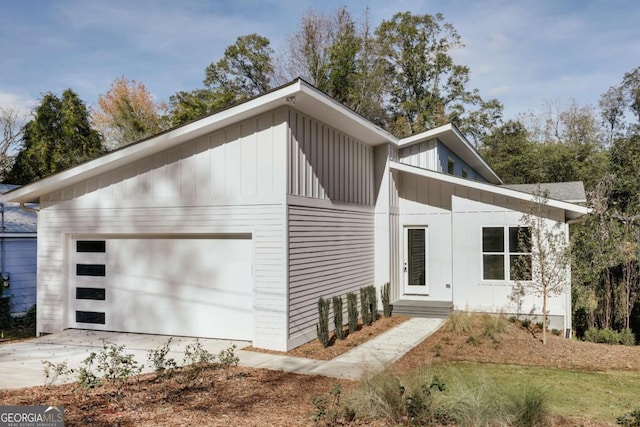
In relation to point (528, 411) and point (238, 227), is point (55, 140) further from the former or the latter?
point (528, 411)

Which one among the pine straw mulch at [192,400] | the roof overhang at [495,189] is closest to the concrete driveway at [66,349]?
the pine straw mulch at [192,400]

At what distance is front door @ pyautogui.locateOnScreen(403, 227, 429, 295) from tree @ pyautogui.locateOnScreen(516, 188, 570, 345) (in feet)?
9.08

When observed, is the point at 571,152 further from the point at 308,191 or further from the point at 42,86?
the point at 42,86

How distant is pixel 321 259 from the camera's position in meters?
9.84

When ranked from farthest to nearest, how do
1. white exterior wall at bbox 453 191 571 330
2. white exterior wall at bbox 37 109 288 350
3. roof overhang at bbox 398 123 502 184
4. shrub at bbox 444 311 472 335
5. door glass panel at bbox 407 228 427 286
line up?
1. roof overhang at bbox 398 123 502 184
2. door glass panel at bbox 407 228 427 286
3. white exterior wall at bbox 453 191 571 330
4. shrub at bbox 444 311 472 335
5. white exterior wall at bbox 37 109 288 350

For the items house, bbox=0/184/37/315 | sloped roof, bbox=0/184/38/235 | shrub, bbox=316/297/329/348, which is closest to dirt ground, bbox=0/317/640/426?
shrub, bbox=316/297/329/348

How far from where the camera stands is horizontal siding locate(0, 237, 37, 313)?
41.9 ft

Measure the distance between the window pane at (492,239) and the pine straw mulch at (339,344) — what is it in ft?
10.0

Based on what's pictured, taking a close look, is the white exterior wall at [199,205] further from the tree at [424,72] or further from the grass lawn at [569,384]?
the tree at [424,72]

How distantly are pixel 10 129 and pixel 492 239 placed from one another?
29.8 meters

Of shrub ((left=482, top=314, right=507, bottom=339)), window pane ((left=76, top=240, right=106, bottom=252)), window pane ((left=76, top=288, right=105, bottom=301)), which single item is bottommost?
shrub ((left=482, top=314, right=507, bottom=339))

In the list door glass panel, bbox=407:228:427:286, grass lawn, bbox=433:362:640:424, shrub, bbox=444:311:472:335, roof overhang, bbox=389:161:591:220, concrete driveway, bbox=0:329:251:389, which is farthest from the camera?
door glass panel, bbox=407:228:427:286

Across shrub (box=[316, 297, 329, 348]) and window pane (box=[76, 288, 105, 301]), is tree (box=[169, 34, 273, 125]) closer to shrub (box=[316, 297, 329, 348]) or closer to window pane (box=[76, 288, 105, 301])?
window pane (box=[76, 288, 105, 301])

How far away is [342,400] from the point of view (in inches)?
197
